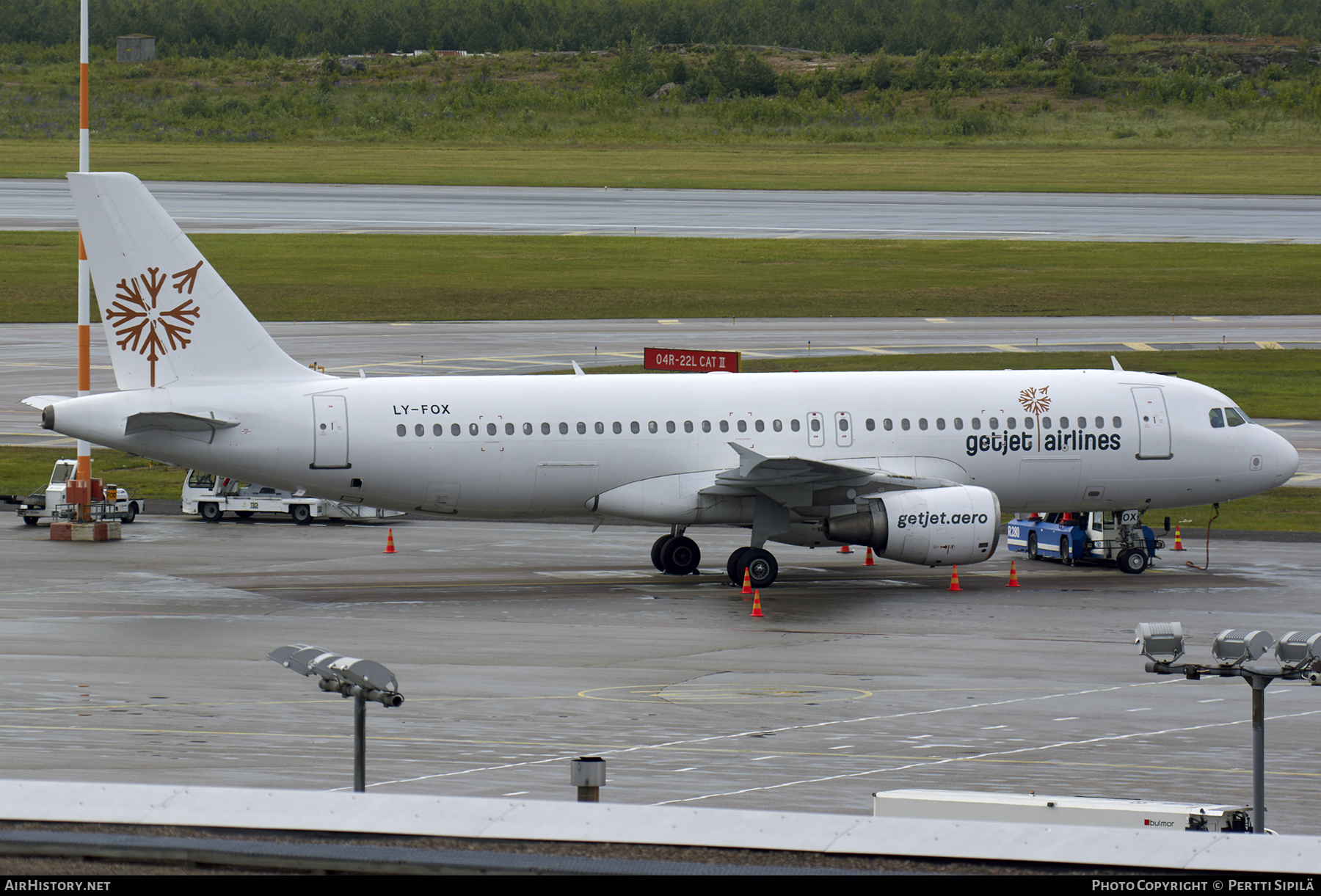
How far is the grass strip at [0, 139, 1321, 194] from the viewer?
143250mm

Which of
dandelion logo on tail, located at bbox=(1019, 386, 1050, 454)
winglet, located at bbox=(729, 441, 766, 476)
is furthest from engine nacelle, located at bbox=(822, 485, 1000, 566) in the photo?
dandelion logo on tail, located at bbox=(1019, 386, 1050, 454)

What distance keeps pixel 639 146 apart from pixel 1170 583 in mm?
146214

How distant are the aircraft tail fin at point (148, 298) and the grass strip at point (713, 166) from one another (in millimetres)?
105727

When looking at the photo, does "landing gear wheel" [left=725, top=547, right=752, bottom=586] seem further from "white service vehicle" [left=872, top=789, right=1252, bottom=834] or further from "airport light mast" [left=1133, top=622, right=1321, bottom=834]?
"airport light mast" [left=1133, top=622, right=1321, bottom=834]

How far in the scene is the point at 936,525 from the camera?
3522cm

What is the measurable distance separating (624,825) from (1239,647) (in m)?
5.68

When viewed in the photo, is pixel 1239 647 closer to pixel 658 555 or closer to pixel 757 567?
pixel 757 567

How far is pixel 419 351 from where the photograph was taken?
2864 inches

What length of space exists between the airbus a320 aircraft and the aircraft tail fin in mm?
42

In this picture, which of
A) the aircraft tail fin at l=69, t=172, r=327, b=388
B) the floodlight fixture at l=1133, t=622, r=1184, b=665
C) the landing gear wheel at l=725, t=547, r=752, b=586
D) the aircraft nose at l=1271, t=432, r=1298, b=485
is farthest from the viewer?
the aircraft nose at l=1271, t=432, r=1298, b=485

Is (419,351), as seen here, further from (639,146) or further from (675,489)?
(639,146)

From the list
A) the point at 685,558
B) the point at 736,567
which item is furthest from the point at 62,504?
the point at 736,567

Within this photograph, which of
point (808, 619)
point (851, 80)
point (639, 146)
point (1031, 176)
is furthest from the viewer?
point (851, 80)
